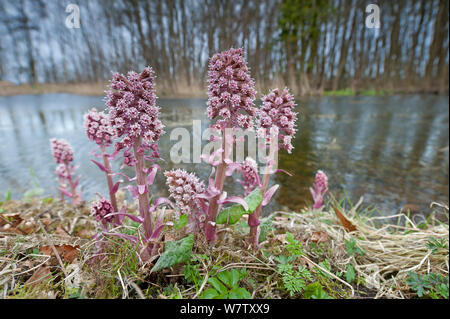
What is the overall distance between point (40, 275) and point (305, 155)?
3.72 m

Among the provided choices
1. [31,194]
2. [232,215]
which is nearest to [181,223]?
[232,215]

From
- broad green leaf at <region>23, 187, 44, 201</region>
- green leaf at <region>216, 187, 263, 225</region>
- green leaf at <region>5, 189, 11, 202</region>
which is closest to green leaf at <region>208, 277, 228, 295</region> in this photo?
green leaf at <region>216, 187, 263, 225</region>

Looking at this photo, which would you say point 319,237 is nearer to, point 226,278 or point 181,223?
point 226,278

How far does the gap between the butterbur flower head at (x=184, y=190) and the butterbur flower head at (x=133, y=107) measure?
0.89 ft

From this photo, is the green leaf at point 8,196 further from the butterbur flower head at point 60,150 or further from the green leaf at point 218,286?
the green leaf at point 218,286

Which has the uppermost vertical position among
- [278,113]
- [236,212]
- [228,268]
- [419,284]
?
[278,113]

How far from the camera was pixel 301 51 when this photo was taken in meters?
2.51

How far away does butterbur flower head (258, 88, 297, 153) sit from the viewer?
3.97 feet

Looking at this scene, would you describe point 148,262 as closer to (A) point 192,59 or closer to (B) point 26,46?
(A) point 192,59

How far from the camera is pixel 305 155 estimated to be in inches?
157

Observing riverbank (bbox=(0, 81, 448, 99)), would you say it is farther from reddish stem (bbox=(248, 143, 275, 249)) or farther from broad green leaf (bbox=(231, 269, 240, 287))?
broad green leaf (bbox=(231, 269, 240, 287))

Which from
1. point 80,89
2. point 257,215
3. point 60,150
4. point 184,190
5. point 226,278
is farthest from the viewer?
point 80,89
